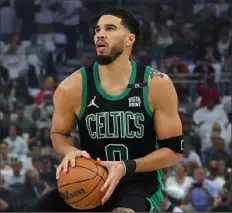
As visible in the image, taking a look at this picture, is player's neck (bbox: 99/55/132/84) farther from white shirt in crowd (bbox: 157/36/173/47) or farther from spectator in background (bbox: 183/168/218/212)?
white shirt in crowd (bbox: 157/36/173/47)

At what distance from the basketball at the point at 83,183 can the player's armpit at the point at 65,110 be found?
0.47 metres

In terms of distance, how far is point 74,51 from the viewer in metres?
12.2

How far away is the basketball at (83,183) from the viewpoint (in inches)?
179

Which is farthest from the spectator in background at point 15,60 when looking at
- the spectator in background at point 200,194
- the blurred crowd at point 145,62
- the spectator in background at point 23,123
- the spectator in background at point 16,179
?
the spectator in background at point 200,194

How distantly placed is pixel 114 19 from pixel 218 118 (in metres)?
6.12

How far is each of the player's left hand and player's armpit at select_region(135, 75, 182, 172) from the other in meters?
0.30

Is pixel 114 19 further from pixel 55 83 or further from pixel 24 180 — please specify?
pixel 55 83

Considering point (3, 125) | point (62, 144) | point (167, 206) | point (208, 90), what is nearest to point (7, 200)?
point (3, 125)

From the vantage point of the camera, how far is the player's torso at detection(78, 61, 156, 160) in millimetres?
5043

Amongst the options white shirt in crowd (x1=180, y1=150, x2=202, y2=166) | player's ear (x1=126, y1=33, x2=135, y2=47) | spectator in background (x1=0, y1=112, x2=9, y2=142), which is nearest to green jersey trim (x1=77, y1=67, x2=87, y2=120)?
player's ear (x1=126, y1=33, x2=135, y2=47)

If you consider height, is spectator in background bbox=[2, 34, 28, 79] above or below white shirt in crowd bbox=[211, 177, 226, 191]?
above

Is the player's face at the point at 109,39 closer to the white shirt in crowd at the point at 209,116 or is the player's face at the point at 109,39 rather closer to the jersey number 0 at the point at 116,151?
the jersey number 0 at the point at 116,151

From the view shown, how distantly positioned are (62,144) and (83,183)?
615 millimetres

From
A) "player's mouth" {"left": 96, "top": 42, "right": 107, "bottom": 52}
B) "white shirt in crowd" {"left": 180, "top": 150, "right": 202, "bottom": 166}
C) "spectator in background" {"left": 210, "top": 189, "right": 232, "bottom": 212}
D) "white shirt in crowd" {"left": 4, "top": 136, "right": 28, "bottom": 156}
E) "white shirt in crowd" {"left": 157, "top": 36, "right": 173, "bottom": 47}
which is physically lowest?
A: "spectator in background" {"left": 210, "top": 189, "right": 232, "bottom": 212}
